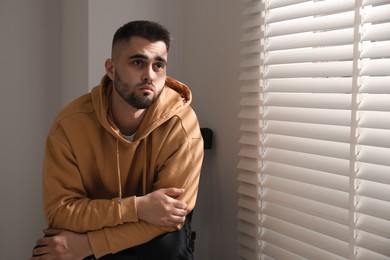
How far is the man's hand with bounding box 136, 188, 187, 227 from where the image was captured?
54.6 inches

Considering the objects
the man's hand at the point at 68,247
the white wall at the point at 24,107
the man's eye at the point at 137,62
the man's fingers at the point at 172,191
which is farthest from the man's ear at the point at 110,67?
the white wall at the point at 24,107

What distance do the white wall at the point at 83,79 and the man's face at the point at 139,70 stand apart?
44 centimetres

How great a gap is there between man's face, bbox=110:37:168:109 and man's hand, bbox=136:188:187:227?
0.30 metres

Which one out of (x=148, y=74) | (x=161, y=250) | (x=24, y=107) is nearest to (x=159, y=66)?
(x=148, y=74)

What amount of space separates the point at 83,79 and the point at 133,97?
2.08 ft

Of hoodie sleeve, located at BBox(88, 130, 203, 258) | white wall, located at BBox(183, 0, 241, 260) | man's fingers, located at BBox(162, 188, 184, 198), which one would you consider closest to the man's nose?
hoodie sleeve, located at BBox(88, 130, 203, 258)

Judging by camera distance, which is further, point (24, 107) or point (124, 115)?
point (24, 107)

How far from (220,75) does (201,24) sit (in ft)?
0.89

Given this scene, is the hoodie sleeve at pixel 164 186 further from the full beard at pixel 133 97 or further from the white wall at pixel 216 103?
the white wall at pixel 216 103

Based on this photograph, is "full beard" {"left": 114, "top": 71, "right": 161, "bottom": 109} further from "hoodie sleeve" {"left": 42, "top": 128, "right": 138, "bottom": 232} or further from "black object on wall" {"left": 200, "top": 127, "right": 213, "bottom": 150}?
"black object on wall" {"left": 200, "top": 127, "right": 213, "bottom": 150}

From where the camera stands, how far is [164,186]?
147cm

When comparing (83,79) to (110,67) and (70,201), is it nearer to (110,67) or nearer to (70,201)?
(110,67)

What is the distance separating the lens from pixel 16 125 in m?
2.12

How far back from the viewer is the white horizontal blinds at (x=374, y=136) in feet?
3.93
